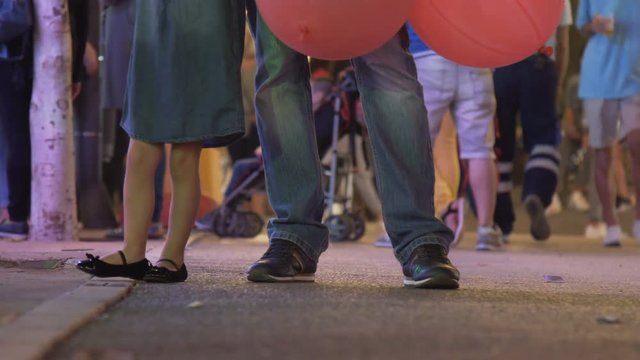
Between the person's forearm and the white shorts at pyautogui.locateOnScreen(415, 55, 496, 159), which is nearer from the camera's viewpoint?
the white shorts at pyautogui.locateOnScreen(415, 55, 496, 159)

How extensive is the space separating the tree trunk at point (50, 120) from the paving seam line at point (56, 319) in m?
3.00

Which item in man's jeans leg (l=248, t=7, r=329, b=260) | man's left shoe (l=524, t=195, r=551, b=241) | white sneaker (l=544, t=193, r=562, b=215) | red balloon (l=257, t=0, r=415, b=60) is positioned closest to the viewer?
red balloon (l=257, t=0, r=415, b=60)

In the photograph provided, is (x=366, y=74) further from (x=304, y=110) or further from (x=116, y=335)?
(x=116, y=335)

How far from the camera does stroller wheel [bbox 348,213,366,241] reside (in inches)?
321

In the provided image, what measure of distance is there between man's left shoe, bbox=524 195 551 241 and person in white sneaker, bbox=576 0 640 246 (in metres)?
0.40

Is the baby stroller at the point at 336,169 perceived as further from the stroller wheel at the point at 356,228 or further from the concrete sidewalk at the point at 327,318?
the concrete sidewalk at the point at 327,318

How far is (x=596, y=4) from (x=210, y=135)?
194 inches

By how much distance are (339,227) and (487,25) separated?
4.59 meters

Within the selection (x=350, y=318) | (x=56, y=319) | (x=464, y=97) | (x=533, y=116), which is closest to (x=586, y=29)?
(x=533, y=116)

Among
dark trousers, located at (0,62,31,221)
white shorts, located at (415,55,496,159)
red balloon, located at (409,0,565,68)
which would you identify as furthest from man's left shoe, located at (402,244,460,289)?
dark trousers, located at (0,62,31,221)

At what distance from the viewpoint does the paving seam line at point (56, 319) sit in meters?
2.32

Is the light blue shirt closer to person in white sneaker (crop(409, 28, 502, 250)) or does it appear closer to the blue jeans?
person in white sneaker (crop(409, 28, 502, 250))

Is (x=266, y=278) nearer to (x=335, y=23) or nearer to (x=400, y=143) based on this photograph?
(x=400, y=143)

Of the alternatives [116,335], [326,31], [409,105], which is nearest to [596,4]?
[409,105]
